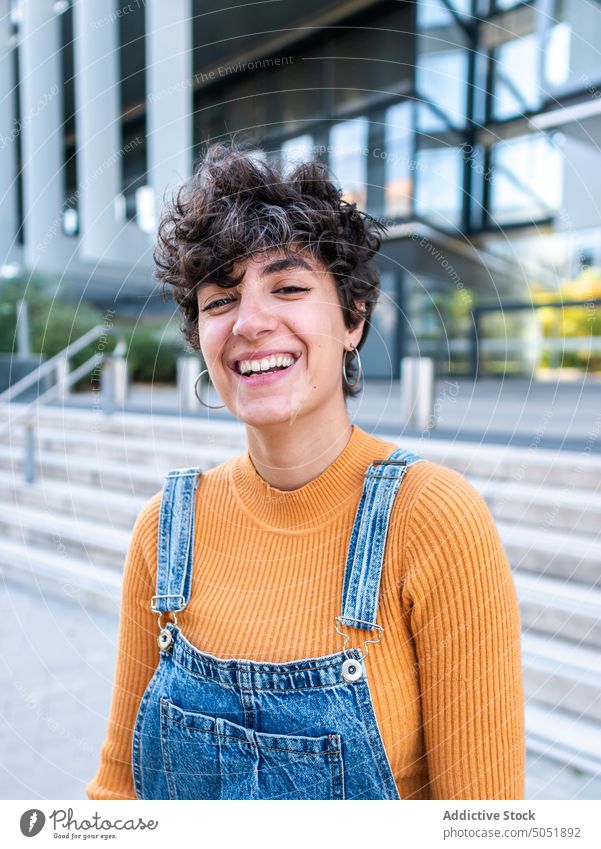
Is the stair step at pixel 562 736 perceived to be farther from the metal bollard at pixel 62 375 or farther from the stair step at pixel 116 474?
the metal bollard at pixel 62 375

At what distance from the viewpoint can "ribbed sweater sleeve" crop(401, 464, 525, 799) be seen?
518mm

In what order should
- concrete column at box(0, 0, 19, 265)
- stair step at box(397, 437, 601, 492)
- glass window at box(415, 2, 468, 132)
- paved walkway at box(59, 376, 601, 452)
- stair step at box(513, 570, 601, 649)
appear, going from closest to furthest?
concrete column at box(0, 0, 19, 265)
stair step at box(513, 570, 601, 649)
stair step at box(397, 437, 601, 492)
glass window at box(415, 2, 468, 132)
paved walkway at box(59, 376, 601, 452)

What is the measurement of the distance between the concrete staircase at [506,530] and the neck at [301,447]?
25.6 inches

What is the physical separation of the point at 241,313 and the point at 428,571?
0.29m

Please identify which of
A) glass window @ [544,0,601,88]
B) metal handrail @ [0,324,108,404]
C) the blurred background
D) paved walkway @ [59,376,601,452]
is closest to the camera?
glass window @ [544,0,601,88]

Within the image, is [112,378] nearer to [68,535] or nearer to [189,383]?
[189,383]

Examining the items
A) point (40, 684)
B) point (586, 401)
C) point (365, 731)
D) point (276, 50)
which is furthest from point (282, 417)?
point (586, 401)

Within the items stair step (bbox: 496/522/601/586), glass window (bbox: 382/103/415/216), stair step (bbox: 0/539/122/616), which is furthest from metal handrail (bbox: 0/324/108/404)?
stair step (bbox: 496/522/601/586)

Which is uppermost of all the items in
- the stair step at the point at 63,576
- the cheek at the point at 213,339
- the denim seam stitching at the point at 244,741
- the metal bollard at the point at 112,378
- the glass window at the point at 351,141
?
the glass window at the point at 351,141

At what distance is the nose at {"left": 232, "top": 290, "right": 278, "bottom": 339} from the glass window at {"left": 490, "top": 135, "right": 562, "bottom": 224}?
1170mm

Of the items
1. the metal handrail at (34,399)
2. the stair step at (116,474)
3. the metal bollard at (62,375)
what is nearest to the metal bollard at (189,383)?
the metal handrail at (34,399)

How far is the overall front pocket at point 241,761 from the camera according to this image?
551 mm

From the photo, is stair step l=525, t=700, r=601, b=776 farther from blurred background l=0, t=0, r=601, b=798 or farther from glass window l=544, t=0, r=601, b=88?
glass window l=544, t=0, r=601, b=88
